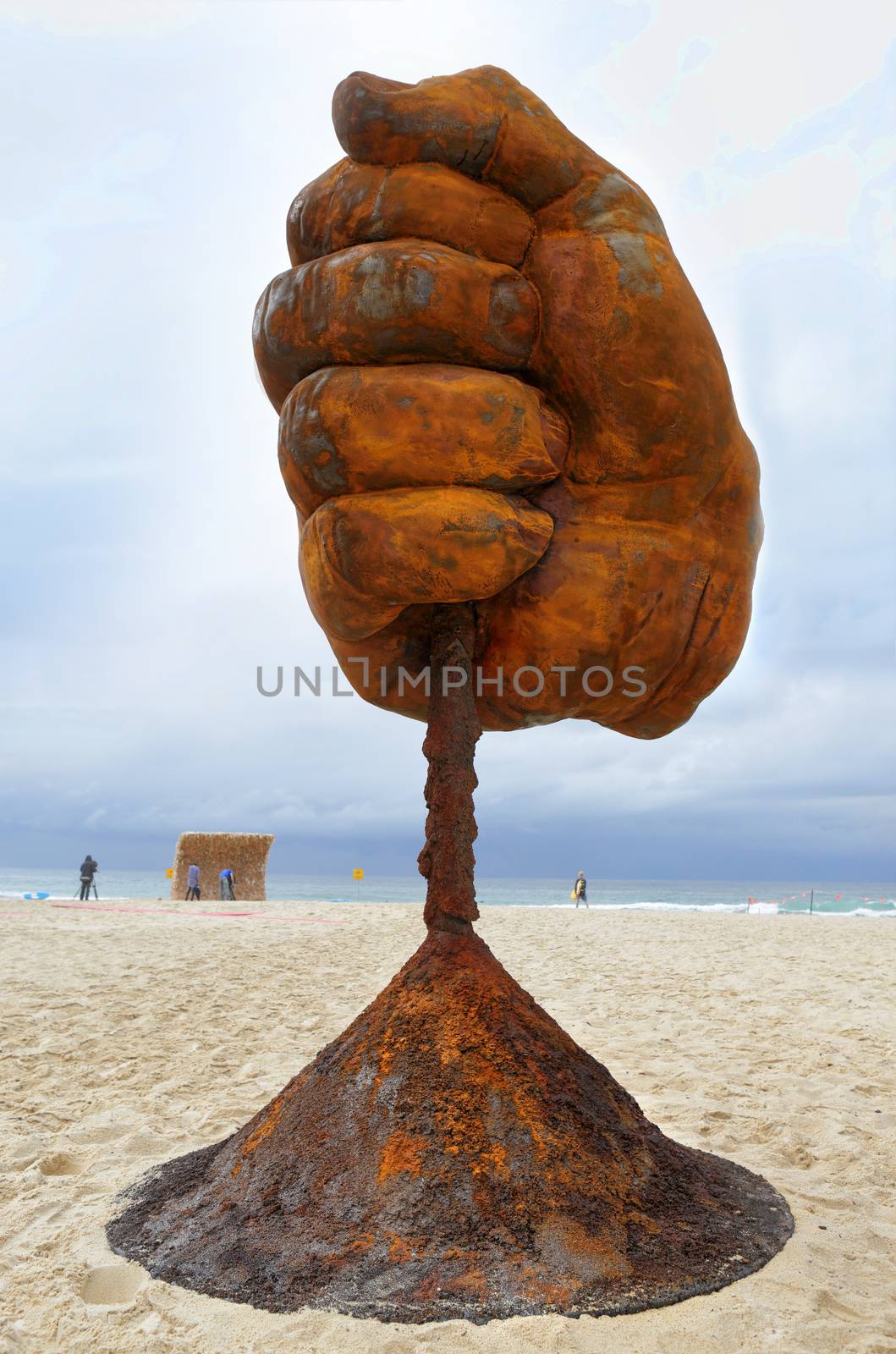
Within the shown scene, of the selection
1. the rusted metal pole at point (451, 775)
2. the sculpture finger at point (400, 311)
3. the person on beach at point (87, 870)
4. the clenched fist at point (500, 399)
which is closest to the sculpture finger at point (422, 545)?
the clenched fist at point (500, 399)

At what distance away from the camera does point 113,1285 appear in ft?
7.14

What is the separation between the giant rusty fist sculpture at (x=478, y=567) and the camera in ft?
7.23

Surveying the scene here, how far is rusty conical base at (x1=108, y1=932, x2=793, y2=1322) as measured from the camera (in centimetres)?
202

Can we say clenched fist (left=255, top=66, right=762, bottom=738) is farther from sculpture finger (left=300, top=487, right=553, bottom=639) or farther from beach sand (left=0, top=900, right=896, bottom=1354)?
beach sand (left=0, top=900, right=896, bottom=1354)

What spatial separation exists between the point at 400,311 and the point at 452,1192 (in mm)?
2217

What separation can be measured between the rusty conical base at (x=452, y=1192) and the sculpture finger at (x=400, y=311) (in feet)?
5.51

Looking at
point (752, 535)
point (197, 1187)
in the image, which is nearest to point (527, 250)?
point (752, 535)

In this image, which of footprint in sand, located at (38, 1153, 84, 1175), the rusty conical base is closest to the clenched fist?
the rusty conical base

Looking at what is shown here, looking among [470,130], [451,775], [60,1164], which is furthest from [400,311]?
[60,1164]

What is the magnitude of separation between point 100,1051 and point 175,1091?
970 millimetres

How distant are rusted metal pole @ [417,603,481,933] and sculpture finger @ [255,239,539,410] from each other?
736 mm

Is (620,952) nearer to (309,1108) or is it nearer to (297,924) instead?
(297,924)

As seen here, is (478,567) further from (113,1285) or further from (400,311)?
(113,1285)

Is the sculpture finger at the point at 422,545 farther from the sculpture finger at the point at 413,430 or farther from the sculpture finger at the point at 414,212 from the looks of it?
the sculpture finger at the point at 414,212
